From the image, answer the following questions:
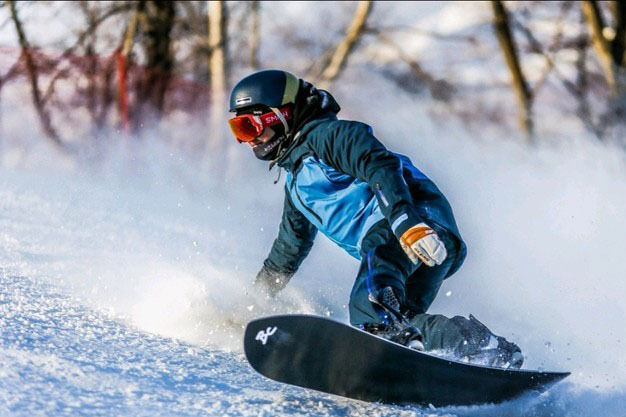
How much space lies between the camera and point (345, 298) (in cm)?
381

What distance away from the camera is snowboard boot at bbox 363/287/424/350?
6.95 feet

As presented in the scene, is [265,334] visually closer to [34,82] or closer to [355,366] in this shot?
[355,366]

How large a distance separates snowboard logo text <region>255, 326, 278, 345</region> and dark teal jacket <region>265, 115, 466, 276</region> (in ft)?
1.69

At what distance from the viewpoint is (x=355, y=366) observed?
2.04 metres

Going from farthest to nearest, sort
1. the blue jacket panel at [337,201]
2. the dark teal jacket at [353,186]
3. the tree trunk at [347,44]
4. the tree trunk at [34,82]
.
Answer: the tree trunk at [347,44], the tree trunk at [34,82], the blue jacket panel at [337,201], the dark teal jacket at [353,186]

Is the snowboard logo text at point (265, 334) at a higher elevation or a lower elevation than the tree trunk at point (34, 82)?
higher

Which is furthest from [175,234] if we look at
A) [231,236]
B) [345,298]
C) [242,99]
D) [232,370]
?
[232,370]

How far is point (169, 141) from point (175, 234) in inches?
284

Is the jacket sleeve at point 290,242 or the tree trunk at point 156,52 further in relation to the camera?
the tree trunk at point 156,52

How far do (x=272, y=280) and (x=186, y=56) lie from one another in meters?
9.78

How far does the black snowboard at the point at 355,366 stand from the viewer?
1.98 meters

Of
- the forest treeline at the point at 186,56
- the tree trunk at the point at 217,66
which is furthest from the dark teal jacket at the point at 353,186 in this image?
the forest treeline at the point at 186,56

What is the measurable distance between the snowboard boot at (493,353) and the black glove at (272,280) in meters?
1.05

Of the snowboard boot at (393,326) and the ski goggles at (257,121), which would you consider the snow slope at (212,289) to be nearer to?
the snowboard boot at (393,326)
